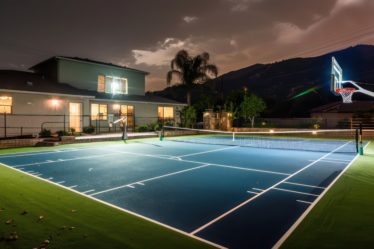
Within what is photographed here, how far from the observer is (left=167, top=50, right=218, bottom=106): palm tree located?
39812mm

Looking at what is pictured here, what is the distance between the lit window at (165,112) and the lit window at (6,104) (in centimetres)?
1631

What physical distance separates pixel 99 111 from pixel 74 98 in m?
3.55

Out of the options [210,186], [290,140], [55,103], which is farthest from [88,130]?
[210,186]

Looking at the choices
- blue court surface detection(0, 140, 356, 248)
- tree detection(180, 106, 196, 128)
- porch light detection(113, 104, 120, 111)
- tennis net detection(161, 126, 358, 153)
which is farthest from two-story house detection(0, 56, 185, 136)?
blue court surface detection(0, 140, 356, 248)

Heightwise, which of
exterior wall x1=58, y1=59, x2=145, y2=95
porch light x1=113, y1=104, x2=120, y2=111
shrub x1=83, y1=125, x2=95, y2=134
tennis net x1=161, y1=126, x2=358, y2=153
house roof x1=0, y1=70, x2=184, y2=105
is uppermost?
exterior wall x1=58, y1=59, x2=145, y2=95

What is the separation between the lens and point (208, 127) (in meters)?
34.8

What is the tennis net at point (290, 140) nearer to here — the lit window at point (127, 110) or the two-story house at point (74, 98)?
the lit window at point (127, 110)

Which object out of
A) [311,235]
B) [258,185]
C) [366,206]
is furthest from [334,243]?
[258,185]

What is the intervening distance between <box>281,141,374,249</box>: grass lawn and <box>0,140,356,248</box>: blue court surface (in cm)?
31

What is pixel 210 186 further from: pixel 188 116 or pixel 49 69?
pixel 49 69

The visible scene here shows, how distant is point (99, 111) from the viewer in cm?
2878

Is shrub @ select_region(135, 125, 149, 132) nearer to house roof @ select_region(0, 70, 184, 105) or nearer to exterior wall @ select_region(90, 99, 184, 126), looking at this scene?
exterior wall @ select_region(90, 99, 184, 126)

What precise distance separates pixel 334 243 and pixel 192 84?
120 ft

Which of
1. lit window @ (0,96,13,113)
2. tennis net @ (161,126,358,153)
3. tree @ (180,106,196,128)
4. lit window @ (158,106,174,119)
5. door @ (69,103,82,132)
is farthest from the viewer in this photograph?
lit window @ (158,106,174,119)
